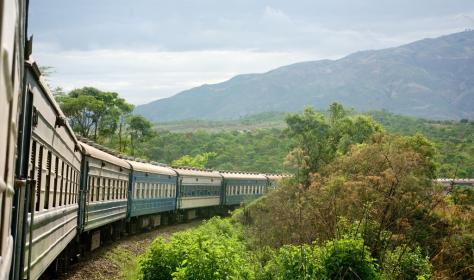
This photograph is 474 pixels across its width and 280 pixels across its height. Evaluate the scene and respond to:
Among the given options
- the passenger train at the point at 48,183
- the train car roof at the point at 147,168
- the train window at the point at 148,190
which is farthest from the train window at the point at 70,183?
the train window at the point at 148,190

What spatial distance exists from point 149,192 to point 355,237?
15.8 m

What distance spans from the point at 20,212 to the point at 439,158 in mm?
27932

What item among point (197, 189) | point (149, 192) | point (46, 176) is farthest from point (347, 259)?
point (197, 189)

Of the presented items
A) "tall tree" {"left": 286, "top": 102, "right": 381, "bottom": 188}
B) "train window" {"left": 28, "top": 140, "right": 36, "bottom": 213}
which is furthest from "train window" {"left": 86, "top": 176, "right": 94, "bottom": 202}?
"tall tree" {"left": 286, "top": 102, "right": 381, "bottom": 188}

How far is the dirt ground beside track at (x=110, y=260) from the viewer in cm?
1527

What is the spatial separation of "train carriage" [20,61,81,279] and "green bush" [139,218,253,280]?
2.07 metres

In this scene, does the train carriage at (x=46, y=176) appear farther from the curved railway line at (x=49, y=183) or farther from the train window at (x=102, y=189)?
the train window at (x=102, y=189)

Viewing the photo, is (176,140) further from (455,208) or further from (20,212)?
(20,212)

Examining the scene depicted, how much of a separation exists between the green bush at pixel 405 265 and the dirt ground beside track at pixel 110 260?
6010mm

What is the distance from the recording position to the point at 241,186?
143 ft

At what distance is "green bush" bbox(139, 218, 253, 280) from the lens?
11352mm

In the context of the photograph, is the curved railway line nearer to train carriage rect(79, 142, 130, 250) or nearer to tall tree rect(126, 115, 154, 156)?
train carriage rect(79, 142, 130, 250)

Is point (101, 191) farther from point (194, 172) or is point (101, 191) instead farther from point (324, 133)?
point (324, 133)

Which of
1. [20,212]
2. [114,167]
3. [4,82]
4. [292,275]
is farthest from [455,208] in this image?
[4,82]
